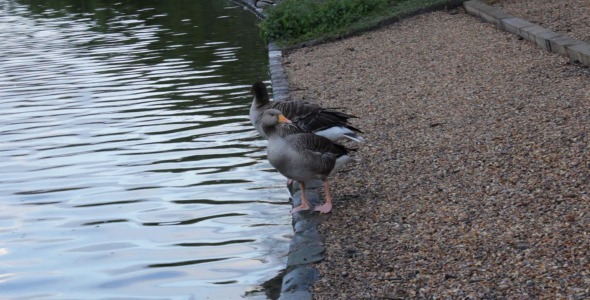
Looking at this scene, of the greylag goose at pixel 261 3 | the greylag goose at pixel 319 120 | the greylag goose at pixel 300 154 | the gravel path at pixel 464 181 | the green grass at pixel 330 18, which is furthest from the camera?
the greylag goose at pixel 261 3

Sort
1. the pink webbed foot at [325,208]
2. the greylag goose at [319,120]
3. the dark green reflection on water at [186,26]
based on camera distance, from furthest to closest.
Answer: the dark green reflection on water at [186,26] → the greylag goose at [319,120] → the pink webbed foot at [325,208]

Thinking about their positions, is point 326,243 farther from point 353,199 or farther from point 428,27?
point 428,27

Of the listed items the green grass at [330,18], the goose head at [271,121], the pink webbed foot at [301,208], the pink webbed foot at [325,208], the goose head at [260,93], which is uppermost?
the goose head at [271,121]

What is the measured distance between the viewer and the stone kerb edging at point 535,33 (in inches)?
402

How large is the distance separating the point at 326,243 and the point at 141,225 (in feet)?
6.47

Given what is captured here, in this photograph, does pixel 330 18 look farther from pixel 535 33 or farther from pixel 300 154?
pixel 300 154

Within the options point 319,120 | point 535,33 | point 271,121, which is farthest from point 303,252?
point 535,33

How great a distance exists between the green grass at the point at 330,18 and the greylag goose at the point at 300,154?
28.7ft

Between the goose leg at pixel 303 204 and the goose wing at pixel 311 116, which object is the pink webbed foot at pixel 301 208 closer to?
the goose leg at pixel 303 204

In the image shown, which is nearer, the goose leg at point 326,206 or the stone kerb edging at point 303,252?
the stone kerb edging at point 303,252

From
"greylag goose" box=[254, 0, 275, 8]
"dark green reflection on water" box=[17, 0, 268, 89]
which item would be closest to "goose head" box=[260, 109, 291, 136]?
"dark green reflection on water" box=[17, 0, 268, 89]

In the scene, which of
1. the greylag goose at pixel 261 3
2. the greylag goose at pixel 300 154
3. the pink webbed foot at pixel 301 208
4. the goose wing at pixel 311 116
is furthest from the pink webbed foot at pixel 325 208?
the greylag goose at pixel 261 3

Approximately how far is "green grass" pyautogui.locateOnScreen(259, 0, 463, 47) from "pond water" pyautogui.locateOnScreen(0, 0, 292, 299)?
1.73ft

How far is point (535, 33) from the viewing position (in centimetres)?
1173
